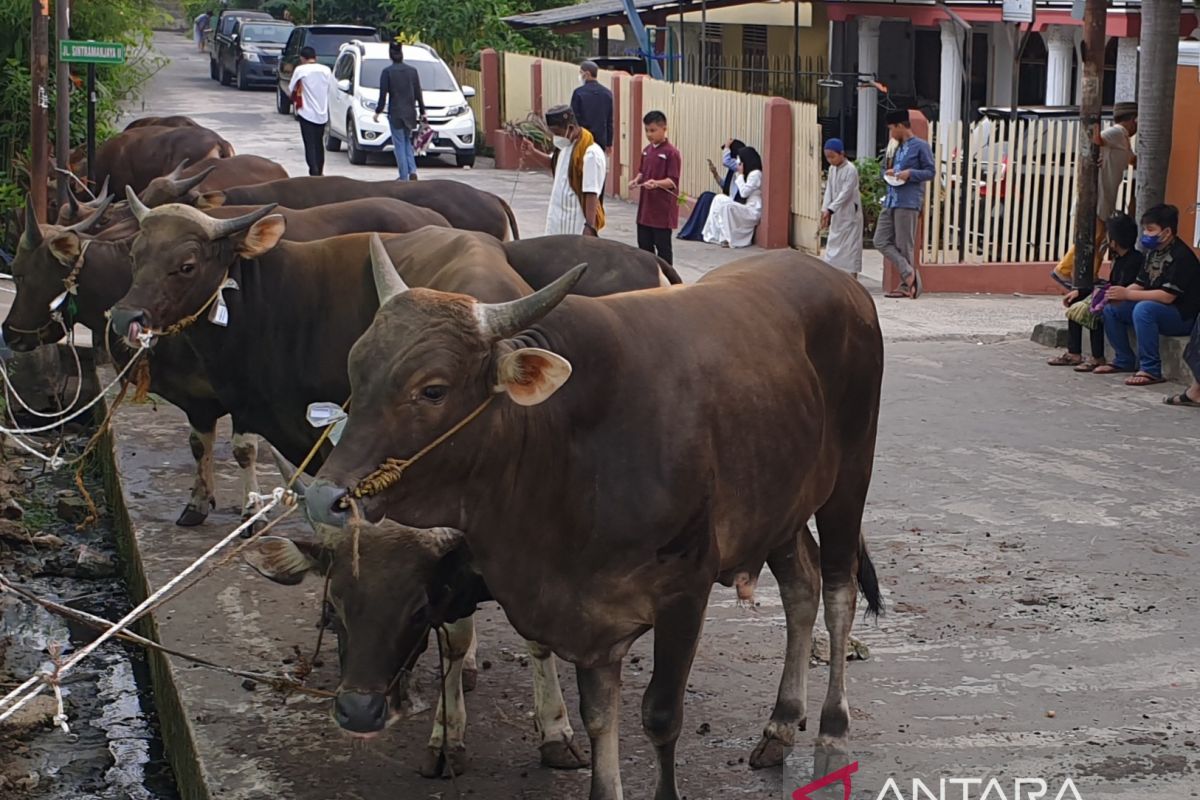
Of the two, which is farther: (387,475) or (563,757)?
(563,757)

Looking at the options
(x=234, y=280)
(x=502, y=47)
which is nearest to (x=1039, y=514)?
(x=234, y=280)

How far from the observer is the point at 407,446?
4.26m

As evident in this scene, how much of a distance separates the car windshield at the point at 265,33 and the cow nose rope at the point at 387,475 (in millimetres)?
36853

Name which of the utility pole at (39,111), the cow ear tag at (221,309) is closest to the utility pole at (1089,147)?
the cow ear tag at (221,309)

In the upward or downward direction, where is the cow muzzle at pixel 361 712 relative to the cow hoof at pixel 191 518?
upward

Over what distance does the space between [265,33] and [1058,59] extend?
2302cm

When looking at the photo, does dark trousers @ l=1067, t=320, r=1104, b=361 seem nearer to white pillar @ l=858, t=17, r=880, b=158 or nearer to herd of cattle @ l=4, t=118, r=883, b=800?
herd of cattle @ l=4, t=118, r=883, b=800

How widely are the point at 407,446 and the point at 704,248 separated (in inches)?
595

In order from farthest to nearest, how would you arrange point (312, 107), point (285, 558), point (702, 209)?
point (312, 107)
point (702, 209)
point (285, 558)

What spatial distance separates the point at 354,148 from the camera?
26.1 metres

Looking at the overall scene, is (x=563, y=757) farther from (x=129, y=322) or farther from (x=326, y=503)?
(x=129, y=322)

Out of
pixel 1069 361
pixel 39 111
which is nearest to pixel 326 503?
pixel 1069 361

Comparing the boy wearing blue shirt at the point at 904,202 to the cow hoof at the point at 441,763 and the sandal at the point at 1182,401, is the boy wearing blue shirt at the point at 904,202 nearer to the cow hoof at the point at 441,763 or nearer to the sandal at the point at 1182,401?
the sandal at the point at 1182,401

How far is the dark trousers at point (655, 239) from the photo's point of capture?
594 inches
